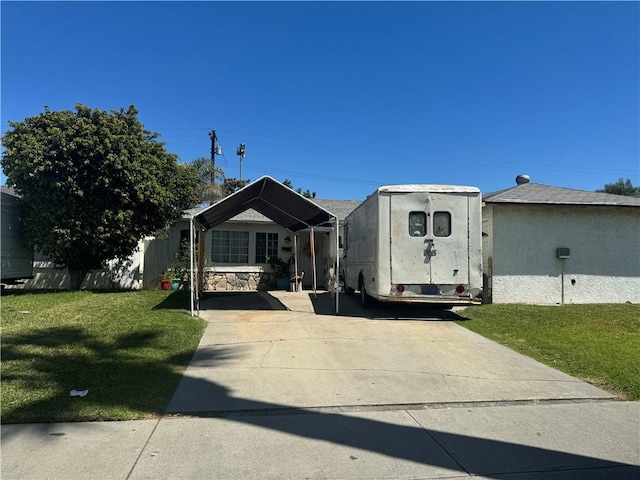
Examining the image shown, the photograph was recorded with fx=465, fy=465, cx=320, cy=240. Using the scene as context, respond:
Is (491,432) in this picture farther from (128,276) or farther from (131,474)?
(128,276)

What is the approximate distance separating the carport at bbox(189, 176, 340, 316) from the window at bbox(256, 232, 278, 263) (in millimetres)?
2493

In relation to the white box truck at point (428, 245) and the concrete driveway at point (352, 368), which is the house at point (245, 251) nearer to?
the white box truck at point (428, 245)

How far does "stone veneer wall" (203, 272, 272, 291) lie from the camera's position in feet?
61.0

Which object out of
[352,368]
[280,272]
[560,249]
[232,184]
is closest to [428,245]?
[352,368]

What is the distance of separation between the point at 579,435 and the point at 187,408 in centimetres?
405

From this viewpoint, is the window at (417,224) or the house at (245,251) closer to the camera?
the window at (417,224)

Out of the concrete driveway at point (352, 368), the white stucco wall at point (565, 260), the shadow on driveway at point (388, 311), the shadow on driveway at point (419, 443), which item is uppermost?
the white stucco wall at point (565, 260)

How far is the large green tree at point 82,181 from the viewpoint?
1301 cm

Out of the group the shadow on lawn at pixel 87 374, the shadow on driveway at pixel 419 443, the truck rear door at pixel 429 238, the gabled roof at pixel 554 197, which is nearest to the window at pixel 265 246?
the gabled roof at pixel 554 197

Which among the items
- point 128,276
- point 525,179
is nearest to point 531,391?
point 525,179

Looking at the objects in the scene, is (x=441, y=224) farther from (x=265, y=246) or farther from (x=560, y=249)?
(x=265, y=246)

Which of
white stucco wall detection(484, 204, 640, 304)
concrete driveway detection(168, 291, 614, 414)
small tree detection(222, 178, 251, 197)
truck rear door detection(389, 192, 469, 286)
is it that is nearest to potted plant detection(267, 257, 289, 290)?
concrete driveway detection(168, 291, 614, 414)

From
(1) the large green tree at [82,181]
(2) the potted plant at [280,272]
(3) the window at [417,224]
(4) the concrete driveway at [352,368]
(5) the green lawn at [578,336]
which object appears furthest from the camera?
(2) the potted plant at [280,272]

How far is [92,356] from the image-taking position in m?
6.92
